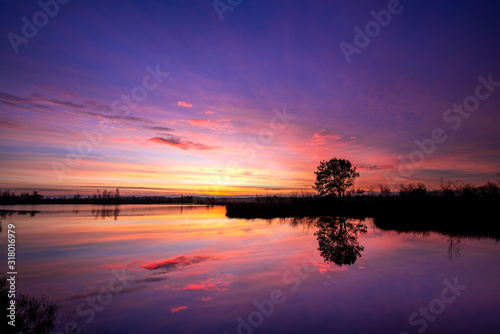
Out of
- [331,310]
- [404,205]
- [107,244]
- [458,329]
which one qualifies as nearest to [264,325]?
[331,310]

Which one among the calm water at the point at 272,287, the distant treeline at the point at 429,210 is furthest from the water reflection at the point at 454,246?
the distant treeline at the point at 429,210

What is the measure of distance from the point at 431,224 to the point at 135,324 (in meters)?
32.2

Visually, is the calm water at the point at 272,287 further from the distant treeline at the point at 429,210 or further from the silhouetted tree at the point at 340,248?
the distant treeline at the point at 429,210

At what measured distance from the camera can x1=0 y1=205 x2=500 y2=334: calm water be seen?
710 centimetres

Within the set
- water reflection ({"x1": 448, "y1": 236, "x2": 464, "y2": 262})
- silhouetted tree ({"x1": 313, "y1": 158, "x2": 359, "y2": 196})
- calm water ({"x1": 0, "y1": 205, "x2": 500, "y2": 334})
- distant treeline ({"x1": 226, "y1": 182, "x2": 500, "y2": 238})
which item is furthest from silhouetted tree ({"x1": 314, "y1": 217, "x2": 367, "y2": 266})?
silhouetted tree ({"x1": 313, "y1": 158, "x2": 359, "y2": 196})

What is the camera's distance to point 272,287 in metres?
9.66

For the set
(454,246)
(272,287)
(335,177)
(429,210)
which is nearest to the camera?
(272,287)

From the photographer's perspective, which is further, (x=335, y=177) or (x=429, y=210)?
(x=335, y=177)

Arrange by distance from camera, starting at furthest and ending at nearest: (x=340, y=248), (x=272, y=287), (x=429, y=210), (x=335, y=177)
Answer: (x=335, y=177), (x=429, y=210), (x=340, y=248), (x=272, y=287)

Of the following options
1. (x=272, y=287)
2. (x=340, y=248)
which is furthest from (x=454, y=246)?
(x=272, y=287)

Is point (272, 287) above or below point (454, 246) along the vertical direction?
below

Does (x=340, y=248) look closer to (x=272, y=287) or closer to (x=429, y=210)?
(x=272, y=287)

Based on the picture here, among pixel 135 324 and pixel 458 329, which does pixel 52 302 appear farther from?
pixel 458 329

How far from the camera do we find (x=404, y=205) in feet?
115
